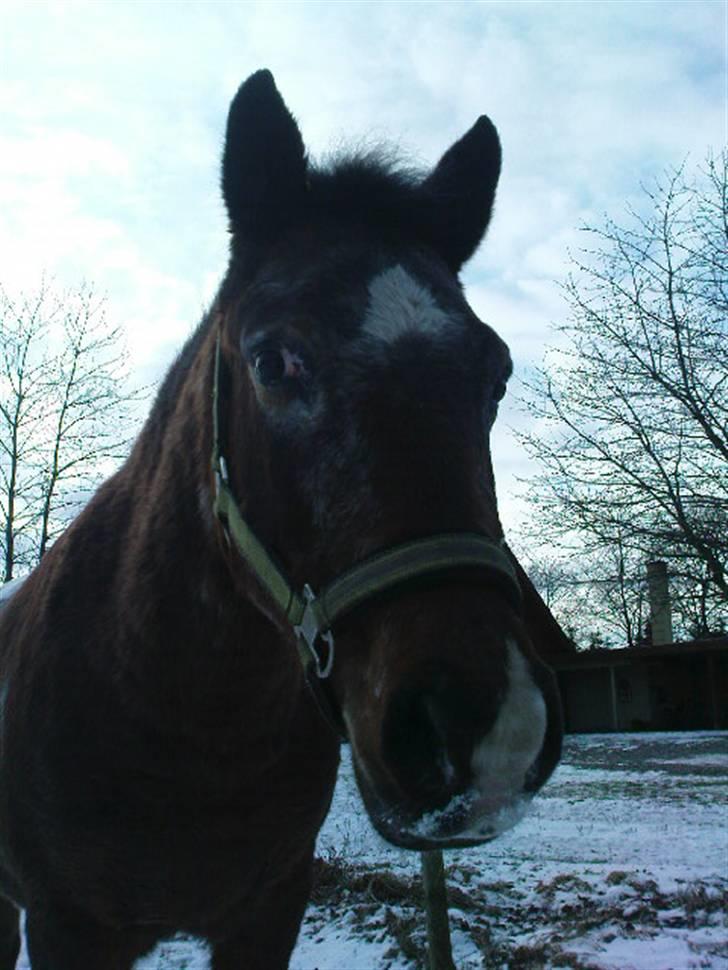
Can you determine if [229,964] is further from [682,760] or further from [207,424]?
[682,760]

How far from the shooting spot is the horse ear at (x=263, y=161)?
93.7 inches

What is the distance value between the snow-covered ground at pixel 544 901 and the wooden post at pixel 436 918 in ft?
1.67

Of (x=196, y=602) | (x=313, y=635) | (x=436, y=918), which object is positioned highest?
(x=196, y=602)

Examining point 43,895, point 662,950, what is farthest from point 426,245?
point 662,950

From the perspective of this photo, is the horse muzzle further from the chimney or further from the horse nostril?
the chimney

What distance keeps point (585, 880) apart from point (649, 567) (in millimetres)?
3680

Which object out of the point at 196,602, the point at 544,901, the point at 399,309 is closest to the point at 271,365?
the point at 399,309

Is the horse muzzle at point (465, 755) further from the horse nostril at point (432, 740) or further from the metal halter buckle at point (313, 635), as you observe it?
the metal halter buckle at point (313, 635)

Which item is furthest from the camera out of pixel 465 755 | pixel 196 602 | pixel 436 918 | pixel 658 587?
pixel 658 587

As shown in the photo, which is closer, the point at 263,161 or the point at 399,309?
the point at 399,309

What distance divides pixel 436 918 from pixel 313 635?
122 inches

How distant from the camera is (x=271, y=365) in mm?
2012

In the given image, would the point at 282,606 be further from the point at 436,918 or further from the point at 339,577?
the point at 436,918

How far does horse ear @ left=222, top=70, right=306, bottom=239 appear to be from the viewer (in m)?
2.38
